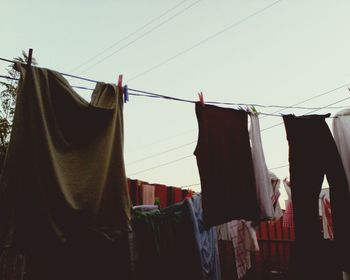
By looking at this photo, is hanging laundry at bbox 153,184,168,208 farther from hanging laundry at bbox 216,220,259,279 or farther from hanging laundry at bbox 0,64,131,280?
hanging laundry at bbox 0,64,131,280

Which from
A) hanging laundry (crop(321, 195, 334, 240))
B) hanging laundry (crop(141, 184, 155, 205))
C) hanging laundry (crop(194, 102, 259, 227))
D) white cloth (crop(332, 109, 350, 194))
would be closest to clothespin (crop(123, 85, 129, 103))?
hanging laundry (crop(194, 102, 259, 227))

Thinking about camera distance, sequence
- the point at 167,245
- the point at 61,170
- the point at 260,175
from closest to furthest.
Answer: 1. the point at 61,170
2. the point at 260,175
3. the point at 167,245

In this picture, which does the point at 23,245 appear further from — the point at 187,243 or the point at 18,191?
the point at 187,243

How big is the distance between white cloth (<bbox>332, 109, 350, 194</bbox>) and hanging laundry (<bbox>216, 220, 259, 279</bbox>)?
2.03 meters

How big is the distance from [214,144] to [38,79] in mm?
2045

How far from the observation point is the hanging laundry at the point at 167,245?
505 cm

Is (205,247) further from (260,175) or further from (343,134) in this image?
(343,134)

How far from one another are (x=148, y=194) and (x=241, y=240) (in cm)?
182

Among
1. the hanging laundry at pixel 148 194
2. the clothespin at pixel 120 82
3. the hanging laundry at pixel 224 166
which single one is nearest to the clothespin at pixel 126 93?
the clothespin at pixel 120 82

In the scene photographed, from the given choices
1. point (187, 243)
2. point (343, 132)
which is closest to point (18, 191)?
point (187, 243)

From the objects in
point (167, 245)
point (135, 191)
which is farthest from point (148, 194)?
point (167, 245)

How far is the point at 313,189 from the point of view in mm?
4293

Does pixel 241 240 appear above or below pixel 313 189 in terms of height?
below

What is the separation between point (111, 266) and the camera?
4.88 meters
